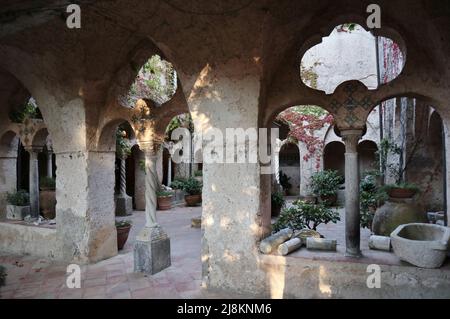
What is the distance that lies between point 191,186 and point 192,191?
25 centimetres

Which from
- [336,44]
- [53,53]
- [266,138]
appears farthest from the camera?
[336,44]

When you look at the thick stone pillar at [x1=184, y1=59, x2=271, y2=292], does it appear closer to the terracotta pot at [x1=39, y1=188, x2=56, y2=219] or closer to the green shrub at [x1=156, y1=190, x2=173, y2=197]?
the terracotta pot at [x1=39, y1=188, x2=56, y2=219]

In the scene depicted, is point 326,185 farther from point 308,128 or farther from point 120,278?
point 120,278

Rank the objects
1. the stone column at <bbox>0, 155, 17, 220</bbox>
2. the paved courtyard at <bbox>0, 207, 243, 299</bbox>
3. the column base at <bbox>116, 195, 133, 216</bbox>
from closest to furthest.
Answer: the paved courtyard at <bbox>0, 207, 243, 299</bbox> → the stone column at <bbox>0, 155, 17, 220</bbox> → the column base at <bbox>116, 195, 133, 216</bbox>

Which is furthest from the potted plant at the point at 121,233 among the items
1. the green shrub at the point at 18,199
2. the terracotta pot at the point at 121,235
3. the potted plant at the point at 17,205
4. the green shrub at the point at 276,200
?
the green shrub at the point at 276,200

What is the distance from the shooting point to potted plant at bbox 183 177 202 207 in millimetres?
13609

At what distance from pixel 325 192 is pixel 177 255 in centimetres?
763

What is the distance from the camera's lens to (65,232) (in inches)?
224

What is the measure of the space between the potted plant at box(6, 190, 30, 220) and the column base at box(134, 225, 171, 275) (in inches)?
138

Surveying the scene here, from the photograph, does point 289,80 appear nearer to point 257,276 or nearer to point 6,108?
point 257,276

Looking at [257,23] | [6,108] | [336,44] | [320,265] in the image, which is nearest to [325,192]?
[336,44]

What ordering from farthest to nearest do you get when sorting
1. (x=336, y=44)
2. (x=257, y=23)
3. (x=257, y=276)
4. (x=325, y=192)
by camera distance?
1. (x=336, y=44)
2. (x=325, y=192)
3. (x=257, y=276)
4. (x=257, y=23)

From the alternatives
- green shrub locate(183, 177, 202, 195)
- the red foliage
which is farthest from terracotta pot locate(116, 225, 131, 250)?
the red foliage

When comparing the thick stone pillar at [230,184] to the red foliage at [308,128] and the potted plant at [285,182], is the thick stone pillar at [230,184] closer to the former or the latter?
the red foliage at [308,128]
